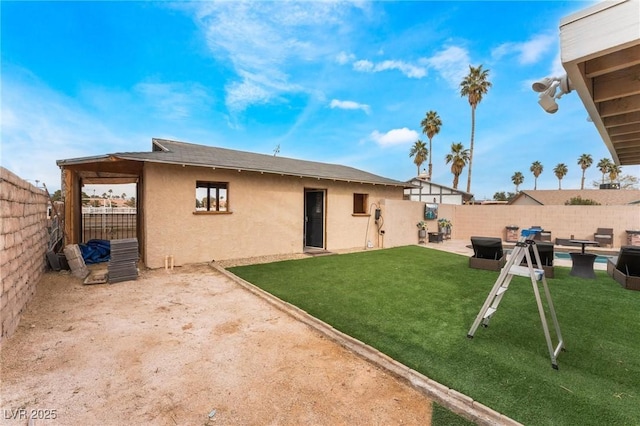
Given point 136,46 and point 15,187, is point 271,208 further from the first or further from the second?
point 136,46

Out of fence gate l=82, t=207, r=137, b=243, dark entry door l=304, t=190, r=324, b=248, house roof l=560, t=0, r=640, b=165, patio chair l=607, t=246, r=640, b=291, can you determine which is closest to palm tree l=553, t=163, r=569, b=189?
patio chair l=607, t=246, r=640, b=291

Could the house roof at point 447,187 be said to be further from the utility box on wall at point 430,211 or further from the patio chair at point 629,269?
the patio chair at point 629,269

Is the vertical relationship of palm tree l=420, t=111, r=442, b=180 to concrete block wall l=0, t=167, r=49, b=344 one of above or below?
above

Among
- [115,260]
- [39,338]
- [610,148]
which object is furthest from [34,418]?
[610,148]

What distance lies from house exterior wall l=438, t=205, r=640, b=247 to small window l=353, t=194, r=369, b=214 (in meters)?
5.33

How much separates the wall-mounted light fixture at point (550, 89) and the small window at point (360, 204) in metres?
9.34

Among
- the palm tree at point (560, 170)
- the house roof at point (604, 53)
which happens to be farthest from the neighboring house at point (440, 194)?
the palm tree at point (560, 170)

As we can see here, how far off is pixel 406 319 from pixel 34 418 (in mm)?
3931

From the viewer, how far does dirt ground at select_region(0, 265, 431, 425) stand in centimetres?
215

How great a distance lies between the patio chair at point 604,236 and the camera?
1216 centimetres

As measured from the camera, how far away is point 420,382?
8.23 ft

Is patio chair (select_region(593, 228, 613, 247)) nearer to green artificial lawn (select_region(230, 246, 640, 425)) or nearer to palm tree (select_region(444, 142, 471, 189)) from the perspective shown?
green artificial lawn (select_region(230, 246, 640, 425))

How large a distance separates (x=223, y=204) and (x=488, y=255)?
8.35m

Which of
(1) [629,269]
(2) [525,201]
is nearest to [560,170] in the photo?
(2) [525,201]
